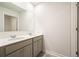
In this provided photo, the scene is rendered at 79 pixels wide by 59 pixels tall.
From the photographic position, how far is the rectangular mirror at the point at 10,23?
2291 millimetres

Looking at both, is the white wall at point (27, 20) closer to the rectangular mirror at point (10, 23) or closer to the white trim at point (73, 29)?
the rectangular mirror at point (10, 23)

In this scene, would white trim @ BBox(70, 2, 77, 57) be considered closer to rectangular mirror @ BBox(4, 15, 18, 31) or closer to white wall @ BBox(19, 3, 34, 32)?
white wall @ BBox(19, 3, 34, 32)

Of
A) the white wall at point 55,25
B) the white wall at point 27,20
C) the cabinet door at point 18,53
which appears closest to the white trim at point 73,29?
the white wall at point 55,25

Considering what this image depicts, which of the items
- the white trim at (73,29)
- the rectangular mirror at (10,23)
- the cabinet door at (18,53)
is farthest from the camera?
the white trim at (73,29)

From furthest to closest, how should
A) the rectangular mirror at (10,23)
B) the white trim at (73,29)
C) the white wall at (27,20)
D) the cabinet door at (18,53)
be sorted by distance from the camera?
1. the white wall at (27,20)
2. the white trim at (73,29)
3. the rectangular mirror at (10,23)
4. the cabinet door at (18,53)

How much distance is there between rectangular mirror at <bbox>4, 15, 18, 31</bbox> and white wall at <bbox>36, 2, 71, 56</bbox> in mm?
1243

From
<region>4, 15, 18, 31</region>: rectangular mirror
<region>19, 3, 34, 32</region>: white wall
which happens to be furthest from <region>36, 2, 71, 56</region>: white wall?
<region>4, 15, 18, 31</region>: rectangular mirror

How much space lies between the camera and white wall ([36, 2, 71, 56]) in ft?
10.2

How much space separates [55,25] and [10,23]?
172cm

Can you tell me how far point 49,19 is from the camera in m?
3.54

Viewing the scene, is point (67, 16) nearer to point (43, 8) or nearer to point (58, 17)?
point (58, 17)

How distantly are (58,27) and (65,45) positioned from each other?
71cm

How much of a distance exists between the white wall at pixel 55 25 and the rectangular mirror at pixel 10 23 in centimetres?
124

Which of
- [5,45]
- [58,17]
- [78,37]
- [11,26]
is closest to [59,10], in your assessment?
[58,17]
